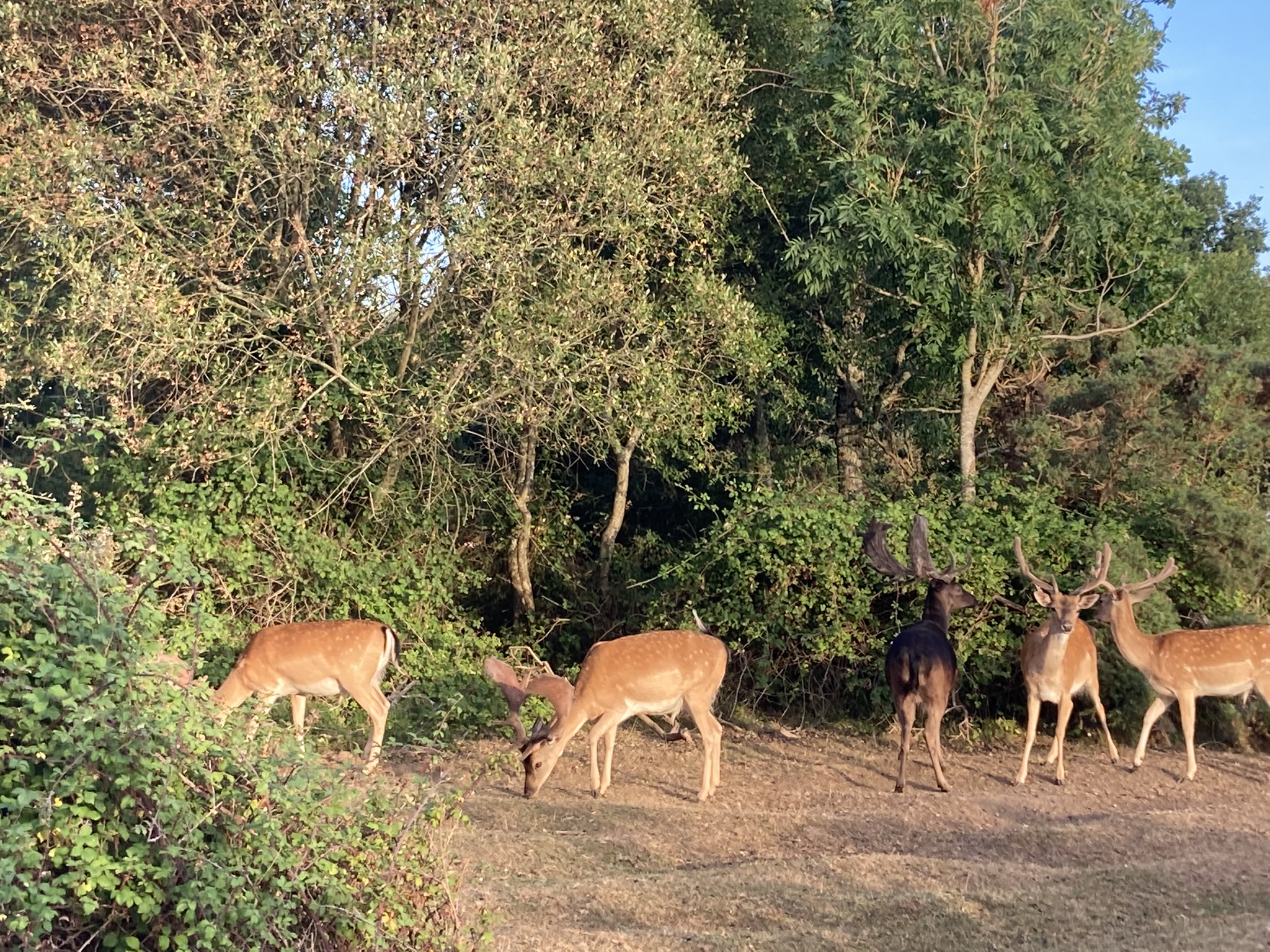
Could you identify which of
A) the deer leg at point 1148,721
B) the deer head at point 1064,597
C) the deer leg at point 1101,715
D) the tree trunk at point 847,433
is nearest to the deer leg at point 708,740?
the deer head at point 1064,597

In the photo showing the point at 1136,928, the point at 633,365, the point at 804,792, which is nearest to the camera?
the point at 1136,928

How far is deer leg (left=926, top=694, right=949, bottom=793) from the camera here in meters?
10.1

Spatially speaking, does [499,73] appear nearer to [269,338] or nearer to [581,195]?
[581,195]

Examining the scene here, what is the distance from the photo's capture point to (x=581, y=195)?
1179 centimetres

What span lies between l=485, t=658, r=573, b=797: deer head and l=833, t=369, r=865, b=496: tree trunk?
5.46 metres

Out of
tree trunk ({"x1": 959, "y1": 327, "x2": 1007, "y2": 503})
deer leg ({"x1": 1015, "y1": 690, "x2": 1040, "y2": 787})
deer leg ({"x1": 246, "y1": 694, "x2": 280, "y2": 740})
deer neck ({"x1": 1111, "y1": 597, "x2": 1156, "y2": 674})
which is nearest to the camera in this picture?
deer leg ({"x1": 246, "y1": 694, "x2": 280, "y2": 740})

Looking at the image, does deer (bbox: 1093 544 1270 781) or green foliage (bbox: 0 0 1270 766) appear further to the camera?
green foliage (bbox: 0 0 1270 766)

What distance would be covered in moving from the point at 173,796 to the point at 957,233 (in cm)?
998

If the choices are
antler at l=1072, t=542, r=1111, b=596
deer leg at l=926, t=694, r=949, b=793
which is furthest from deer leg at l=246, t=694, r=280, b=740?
antler at l=1072, t=542, r=1111, b=596

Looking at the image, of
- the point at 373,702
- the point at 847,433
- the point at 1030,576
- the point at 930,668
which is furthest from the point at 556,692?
the point at 847,433

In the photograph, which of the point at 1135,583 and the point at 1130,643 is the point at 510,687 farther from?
the point at 1135,583

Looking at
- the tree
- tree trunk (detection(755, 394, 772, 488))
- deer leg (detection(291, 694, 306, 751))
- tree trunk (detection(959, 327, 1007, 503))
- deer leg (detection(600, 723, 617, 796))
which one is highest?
the tree

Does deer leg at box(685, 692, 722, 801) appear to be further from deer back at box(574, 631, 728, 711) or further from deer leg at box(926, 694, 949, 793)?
deer leg at box(926, 694, 949, 793)

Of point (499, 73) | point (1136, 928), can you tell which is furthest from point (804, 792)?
point (499, 73)
